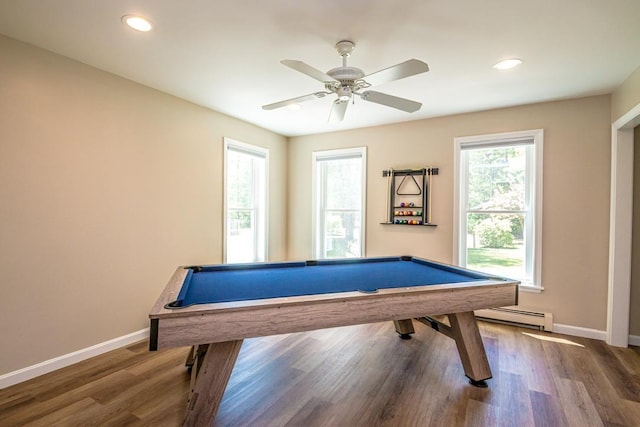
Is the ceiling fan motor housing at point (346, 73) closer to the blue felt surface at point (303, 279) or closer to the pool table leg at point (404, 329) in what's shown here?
the blue felt surface at point (303, 279)

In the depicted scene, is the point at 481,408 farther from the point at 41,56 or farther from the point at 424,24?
the point at 41,56

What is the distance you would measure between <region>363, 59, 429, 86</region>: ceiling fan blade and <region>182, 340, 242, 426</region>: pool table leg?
6.04ft

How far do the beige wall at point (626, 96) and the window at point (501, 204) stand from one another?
1.99 ft

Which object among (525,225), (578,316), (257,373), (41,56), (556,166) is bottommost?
(257,373)

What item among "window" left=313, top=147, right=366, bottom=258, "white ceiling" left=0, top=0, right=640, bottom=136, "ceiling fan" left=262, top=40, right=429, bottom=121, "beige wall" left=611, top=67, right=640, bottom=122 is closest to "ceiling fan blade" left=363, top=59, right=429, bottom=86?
"ceiling fan" left=262, top=40, right=429, bottom=121

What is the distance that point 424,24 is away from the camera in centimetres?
193

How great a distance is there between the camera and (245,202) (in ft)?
14.4

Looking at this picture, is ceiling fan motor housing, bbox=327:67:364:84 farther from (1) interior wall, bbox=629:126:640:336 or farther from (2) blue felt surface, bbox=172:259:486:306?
(1) interior wall, bbox=629:126:640:336

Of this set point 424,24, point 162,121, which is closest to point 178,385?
point 162,121

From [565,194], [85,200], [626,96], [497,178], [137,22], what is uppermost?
[137,22]

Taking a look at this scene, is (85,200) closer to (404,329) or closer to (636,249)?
(404,329)

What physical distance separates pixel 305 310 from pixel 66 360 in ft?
7.19

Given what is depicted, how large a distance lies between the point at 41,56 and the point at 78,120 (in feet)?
1.60

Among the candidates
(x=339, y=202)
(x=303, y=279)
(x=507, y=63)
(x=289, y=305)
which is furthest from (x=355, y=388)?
(x=339, y=202)
